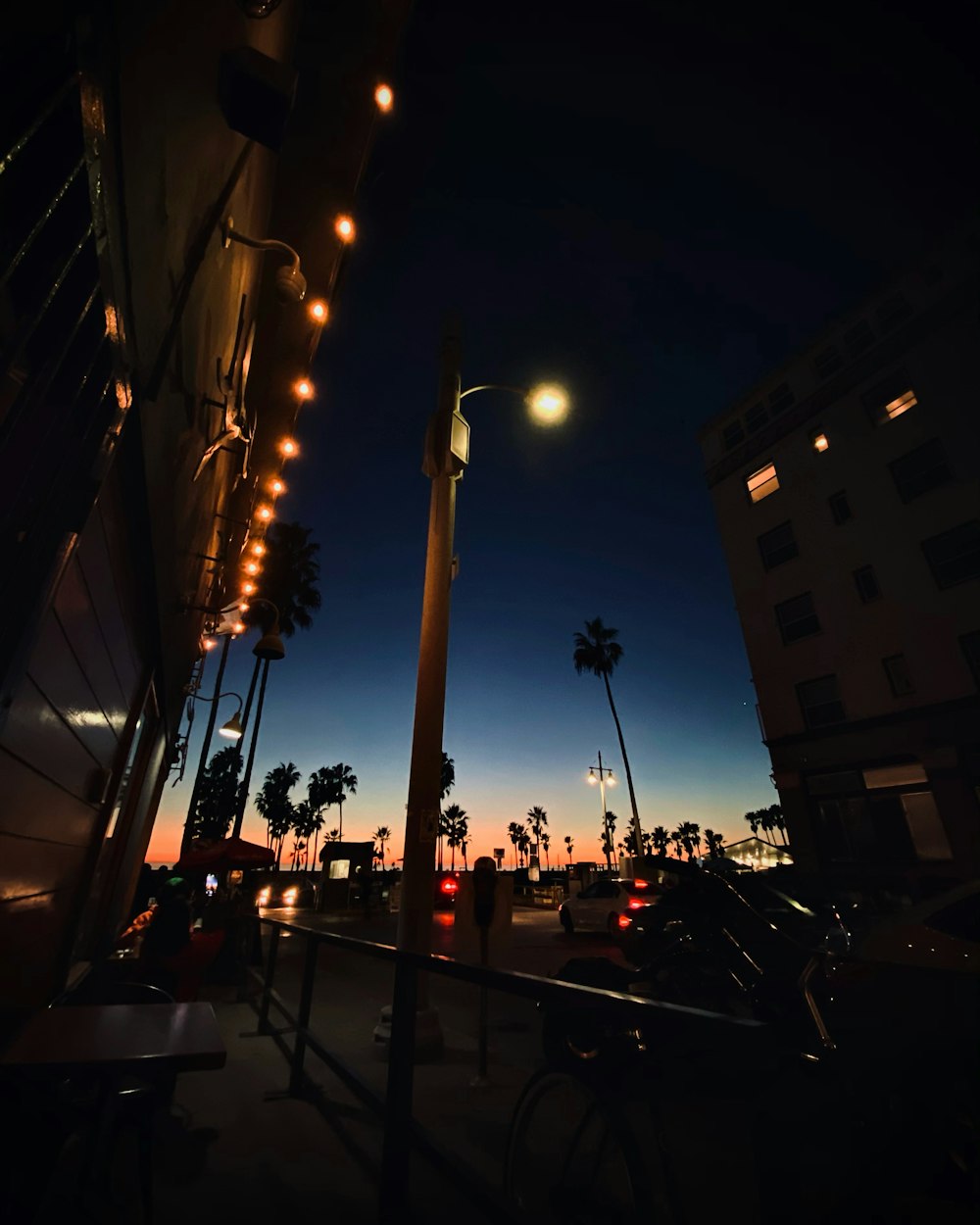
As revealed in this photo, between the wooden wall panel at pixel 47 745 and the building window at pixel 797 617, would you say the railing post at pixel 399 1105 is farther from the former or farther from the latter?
the building window at pixel 797 617

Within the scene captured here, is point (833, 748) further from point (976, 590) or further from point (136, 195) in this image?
point (136, 195)

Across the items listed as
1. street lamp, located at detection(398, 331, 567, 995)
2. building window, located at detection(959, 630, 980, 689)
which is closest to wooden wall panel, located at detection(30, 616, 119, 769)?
street lamp, located at detection(398, 331, 567, 995)

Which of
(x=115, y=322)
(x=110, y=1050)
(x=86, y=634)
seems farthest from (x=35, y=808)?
(x=115, y=322)

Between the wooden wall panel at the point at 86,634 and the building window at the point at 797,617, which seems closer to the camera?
the wooden wall panel at the point at 86,634

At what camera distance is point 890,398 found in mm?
19625

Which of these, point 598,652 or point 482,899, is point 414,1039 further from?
point 598,652

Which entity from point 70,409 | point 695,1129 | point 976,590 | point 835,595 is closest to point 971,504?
point 976,590

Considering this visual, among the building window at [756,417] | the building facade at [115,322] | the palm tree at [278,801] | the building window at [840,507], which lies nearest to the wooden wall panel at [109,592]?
the building facade at [115,322]

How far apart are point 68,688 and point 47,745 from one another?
322mm

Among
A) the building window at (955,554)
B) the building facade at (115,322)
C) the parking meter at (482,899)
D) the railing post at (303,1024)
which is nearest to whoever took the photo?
the building facade at (115,322)

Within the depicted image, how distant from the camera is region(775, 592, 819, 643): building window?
19719 millimetres

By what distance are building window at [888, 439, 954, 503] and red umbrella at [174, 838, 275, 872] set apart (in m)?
22.2

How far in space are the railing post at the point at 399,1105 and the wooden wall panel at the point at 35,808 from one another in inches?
79.0

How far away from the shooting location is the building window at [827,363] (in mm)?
21766
